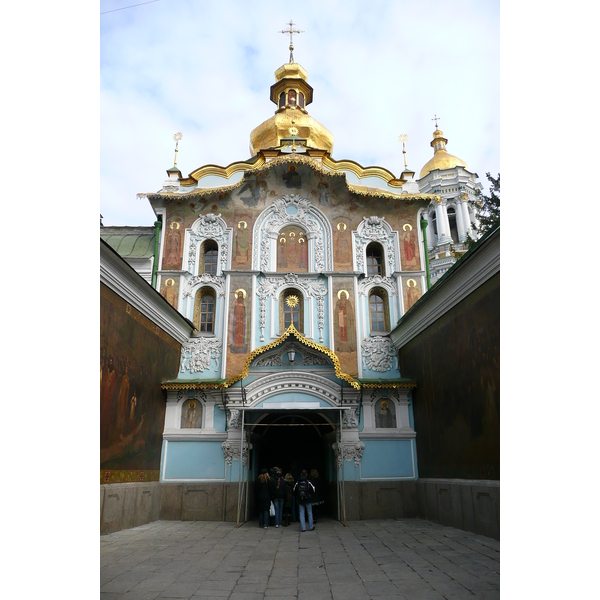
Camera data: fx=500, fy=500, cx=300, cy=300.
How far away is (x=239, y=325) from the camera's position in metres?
15.0

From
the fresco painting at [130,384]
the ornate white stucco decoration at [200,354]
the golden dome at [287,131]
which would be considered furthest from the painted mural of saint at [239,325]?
the golden dome at [287,131]

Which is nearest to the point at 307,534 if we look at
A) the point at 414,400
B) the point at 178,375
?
the point at 414,400

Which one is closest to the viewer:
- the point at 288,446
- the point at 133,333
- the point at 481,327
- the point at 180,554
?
the point at 180,554

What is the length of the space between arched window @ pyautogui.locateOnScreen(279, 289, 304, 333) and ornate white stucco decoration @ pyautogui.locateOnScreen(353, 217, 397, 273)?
223 centimetres

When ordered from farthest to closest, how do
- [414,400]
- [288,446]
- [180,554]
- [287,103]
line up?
1. [287,103]
2. [288,446]
3. [414,400]
4. [180,554]

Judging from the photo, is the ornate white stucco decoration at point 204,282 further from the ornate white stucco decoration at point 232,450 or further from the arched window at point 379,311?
the arched window at point 379,311

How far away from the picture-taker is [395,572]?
256 inches

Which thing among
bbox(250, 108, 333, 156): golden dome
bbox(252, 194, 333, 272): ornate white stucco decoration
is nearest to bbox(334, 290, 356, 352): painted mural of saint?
bbox(252, 194, 333, 272): ornate white stucco decoration

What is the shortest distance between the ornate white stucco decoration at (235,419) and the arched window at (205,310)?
2.75 m

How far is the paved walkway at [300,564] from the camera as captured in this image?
5598 mm

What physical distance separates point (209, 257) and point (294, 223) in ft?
9.74

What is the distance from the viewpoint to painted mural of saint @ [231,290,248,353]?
1474 cm

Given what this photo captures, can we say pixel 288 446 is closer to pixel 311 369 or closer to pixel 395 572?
pixel 311 369

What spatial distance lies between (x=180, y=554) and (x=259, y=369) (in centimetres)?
649
